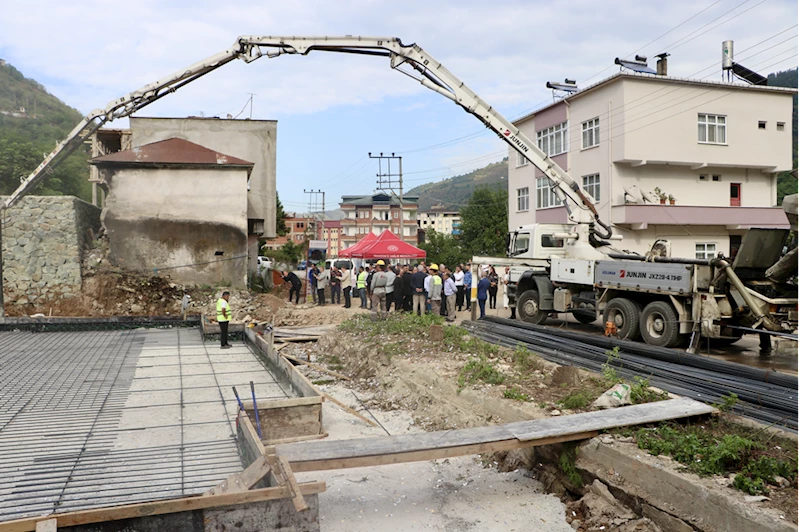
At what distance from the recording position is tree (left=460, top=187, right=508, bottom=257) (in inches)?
2601

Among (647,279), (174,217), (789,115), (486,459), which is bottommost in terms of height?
(486,459)

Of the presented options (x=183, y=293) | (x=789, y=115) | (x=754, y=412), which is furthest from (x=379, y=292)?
(x=789, y=115)

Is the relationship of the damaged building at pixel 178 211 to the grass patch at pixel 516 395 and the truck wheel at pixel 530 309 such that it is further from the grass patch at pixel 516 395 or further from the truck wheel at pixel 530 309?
the grass patch at pixel 516 395

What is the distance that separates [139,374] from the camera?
11.1 metres

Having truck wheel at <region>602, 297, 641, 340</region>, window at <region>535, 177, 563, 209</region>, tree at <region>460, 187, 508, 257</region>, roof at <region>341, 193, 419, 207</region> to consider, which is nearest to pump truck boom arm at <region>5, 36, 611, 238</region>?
truck wheel at <region>602, 297, 641, 340</region>

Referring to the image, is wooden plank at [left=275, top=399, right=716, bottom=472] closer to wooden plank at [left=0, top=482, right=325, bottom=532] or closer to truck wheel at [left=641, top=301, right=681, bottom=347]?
wooden plank at [left=0, top=482, right=325, bottom=532]

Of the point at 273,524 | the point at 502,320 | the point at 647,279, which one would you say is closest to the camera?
the point at 273,524

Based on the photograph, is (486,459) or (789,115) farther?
(789,115)

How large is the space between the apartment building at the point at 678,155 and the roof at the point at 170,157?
54.0ft

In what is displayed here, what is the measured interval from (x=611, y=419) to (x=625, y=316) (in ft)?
21.5

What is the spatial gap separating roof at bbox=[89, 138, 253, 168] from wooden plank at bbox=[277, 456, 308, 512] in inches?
834

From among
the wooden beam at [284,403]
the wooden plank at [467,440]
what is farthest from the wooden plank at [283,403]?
the wooden plank at [467,440]

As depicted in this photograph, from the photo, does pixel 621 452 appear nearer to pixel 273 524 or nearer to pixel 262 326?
pixel 273 524

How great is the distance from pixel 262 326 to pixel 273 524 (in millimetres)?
14941
